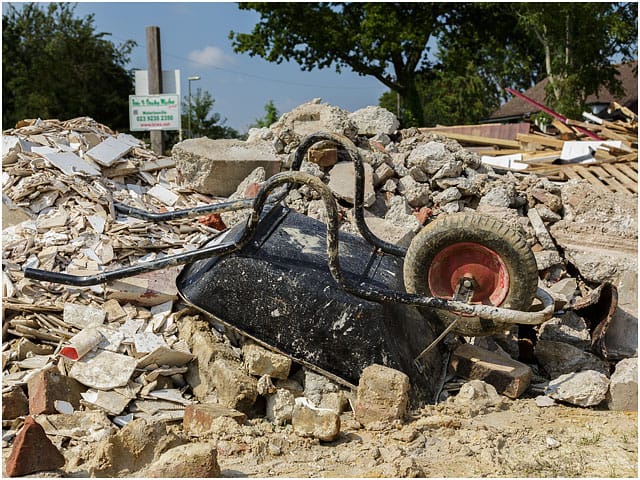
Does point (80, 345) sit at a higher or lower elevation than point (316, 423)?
higher

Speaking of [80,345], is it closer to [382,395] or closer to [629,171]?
[382,395]

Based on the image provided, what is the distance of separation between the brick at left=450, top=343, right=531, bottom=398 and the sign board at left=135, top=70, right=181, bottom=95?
5762mm

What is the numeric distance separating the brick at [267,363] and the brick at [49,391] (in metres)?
1.00

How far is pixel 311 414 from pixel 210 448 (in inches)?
29.9

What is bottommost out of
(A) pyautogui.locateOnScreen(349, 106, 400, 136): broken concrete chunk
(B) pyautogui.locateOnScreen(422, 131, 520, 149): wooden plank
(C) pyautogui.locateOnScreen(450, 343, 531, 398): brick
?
(C) pyautogui.locateOnScreen(450, 343, 531, 398): brick

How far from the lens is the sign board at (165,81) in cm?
862

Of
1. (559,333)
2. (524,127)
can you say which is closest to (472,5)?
(524,127)

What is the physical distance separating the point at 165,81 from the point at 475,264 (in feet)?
19.4

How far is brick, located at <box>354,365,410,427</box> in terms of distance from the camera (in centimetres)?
358

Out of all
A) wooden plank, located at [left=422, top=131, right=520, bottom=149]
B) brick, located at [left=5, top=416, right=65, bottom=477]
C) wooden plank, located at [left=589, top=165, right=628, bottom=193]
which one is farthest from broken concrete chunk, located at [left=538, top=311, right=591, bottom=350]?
wooden plank, located at [left=422, top=131, right=520, bottom=149]

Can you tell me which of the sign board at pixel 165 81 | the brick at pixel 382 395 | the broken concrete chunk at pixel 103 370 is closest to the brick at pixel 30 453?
the broken concrete chunk at pixel 103 370

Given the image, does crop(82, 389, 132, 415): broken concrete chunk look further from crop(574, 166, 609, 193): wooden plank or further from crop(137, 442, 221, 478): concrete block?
crop(574, 166, 609, 193): wooden plank

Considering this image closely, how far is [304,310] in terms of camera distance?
3.85m

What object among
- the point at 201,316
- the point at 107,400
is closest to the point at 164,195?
the point at 201,316
